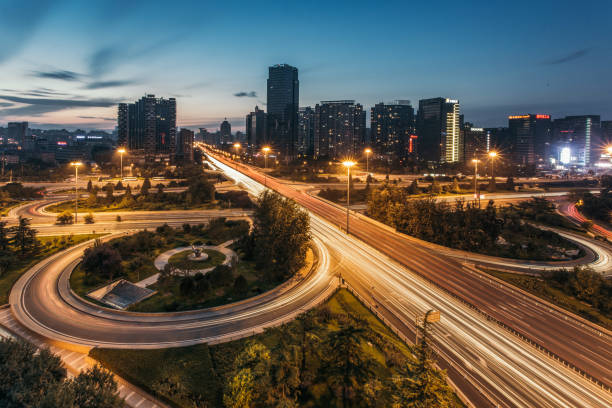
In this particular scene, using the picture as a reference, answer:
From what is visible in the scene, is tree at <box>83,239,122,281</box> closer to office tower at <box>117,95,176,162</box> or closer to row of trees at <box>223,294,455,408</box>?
row of trees at <box>223,294,455,408</box>

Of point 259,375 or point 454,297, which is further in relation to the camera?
point 454,297

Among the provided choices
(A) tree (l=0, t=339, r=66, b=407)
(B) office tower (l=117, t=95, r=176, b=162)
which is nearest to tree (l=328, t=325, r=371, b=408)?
(A) tree (l=0, t=339, r=66, b=407)

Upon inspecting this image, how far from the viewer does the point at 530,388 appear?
597 inches

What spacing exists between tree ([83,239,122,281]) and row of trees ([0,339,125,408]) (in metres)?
11.8

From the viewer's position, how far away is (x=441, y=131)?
178750 millimetres

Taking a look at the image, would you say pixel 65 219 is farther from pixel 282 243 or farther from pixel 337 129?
pixel 337 129

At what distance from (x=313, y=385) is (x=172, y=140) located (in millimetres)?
146962

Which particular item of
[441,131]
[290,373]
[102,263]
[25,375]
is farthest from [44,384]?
[441,131]

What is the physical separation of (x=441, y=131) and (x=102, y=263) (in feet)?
606

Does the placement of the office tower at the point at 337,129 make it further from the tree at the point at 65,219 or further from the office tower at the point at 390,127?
the tree at the point at 65,219

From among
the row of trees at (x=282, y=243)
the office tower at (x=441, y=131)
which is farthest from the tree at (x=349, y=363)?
the office tower at (x=441, y=131)

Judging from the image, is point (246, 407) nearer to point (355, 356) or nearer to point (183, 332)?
point (355, 356)

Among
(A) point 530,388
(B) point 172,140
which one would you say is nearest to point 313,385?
(A) point 530,388

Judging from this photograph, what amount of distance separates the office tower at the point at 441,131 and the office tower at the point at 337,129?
39.4 metres
